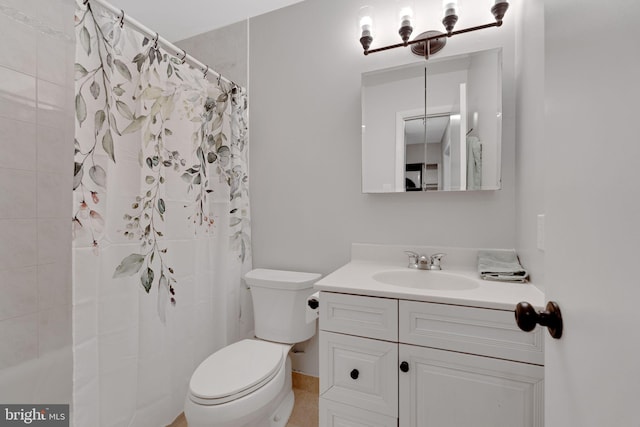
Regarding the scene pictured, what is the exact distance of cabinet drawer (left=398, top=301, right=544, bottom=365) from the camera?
89 cm

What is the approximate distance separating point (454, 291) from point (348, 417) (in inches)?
25.8

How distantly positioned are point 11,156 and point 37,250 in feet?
1.54

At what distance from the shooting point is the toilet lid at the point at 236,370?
44.0 inches

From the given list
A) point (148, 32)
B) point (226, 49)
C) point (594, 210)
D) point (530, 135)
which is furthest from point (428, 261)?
point (226, 49)

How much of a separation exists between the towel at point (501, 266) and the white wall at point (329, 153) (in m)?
0.06

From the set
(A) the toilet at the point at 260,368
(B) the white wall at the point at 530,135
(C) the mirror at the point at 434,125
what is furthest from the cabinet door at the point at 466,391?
(C) the mirror at the point at 434,125

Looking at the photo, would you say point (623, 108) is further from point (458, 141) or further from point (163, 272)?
point (163, 272)

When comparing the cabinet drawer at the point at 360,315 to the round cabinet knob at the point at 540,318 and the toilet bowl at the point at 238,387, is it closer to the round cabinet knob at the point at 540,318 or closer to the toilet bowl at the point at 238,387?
the toilet bowl at the point at 238,387

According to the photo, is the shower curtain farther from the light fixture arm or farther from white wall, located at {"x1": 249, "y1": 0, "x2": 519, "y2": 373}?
the light fixture arm

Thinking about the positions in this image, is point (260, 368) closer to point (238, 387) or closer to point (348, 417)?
point (238, 387)

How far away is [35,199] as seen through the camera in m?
1.43

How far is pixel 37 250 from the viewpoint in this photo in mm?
1430

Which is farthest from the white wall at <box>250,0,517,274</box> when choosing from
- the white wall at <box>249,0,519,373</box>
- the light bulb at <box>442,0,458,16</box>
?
the light bulb at <box>442,0,458,16</box>

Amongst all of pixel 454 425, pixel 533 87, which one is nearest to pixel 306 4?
pixel 533 87
